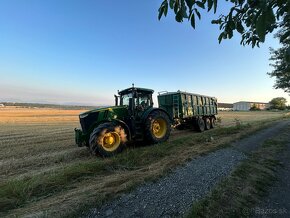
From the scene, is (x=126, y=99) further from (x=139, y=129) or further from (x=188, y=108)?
(x=188, y=108)

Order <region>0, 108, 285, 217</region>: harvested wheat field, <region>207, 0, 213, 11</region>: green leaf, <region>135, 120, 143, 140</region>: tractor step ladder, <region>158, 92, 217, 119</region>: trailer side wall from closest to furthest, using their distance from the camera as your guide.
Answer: <region>207, 0, 213, 11</region>: green leaf → <region>0, 108, 285, 217</region>: harvested wheat field → <region>135, 120, 143, 140</region>: tractor step ladder → <region>158, 92, 217, 119</region>: trailer side wall

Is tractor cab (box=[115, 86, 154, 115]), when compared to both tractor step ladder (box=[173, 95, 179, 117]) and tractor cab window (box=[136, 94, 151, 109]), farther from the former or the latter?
tractor step ladder (box=[173, 95, 179, 117])

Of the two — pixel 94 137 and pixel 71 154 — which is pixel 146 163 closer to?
pixel 94 137

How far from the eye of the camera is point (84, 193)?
166 inches

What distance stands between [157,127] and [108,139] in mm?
2970

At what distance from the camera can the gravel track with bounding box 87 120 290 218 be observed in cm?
352

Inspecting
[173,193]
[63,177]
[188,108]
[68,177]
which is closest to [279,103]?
[188,108]

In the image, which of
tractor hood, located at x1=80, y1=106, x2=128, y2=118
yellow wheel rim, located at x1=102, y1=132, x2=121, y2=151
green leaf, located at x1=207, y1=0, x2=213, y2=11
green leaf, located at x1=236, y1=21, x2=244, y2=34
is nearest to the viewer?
green leaf, located at x1=207, y1=0, x2=213, y2=11

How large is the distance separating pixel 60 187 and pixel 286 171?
5.76 meters

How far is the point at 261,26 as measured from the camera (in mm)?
1274

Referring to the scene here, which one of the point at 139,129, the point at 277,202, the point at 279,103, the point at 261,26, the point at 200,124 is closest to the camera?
the point at 261,26

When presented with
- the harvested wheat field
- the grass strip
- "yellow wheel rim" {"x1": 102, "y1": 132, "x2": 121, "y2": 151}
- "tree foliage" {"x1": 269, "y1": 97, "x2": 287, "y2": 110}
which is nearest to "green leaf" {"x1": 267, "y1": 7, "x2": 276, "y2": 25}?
the harvested wheat field

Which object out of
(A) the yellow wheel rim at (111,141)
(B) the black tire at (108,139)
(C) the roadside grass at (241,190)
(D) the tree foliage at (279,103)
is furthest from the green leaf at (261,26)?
(D) the tree foliage at (279,103)

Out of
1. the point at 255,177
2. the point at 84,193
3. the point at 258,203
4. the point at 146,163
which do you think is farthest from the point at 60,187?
the point at 255,177
